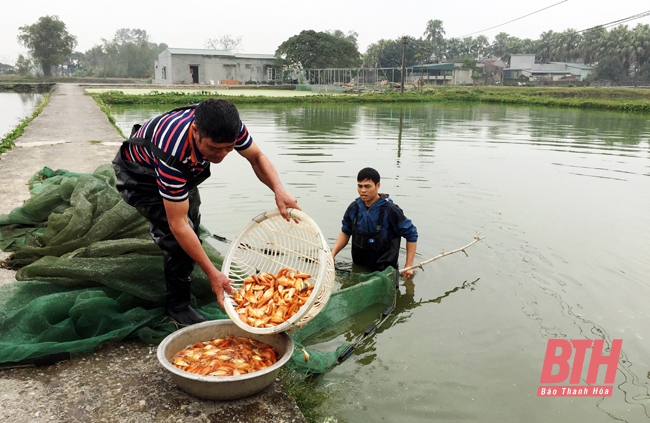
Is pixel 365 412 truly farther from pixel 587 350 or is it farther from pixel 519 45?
pixel 519 45

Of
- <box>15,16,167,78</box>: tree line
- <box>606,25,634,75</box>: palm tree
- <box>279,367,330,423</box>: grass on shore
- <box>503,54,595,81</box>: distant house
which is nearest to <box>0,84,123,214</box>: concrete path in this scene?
<box>279,367,330,423</box>: grass on shore

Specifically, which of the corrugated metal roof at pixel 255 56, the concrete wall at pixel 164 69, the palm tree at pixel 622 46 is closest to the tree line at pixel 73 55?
the concrete wall at pixel 164 69

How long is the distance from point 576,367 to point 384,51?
238 ft

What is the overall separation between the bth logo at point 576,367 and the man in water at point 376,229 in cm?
144

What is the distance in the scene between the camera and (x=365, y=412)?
3.02 metres

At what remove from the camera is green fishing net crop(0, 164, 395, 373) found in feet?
9.02

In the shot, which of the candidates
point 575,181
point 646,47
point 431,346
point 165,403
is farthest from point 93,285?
point 646,47

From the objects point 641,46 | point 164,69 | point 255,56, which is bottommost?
point 164,69

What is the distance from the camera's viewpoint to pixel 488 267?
541cm

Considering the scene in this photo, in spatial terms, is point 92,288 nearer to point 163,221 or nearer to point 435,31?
point 163,221

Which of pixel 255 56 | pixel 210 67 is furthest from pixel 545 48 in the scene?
pixel 210 67

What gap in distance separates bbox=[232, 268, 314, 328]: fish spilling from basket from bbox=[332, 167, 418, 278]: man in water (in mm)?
1896

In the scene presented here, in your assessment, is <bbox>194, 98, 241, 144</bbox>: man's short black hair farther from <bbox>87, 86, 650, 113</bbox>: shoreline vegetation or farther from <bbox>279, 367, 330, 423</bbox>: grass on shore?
<bbox>87, 86, 650, 113</bbox>: shoreline vegetation

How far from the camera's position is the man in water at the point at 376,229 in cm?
464
